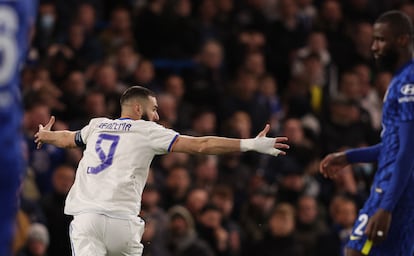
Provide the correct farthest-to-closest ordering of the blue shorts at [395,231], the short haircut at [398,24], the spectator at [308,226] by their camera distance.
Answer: the spectator at [308,226]
the short haircut at [398,24]
the blue shorts at [395,231]

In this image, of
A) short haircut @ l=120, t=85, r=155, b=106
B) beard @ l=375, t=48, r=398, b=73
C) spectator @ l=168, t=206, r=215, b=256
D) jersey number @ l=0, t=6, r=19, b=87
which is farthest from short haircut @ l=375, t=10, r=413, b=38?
spectator @ l=168, t=206, r=215, b=256

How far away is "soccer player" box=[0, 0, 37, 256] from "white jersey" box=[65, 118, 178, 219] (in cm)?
233

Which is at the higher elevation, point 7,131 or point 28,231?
point 7,131

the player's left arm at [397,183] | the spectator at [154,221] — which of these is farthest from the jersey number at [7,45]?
the spectator at [154,221]

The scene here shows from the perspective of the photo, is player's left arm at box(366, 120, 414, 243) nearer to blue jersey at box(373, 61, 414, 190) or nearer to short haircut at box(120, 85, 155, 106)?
blue jersey at box(373, 61, 414, 190)

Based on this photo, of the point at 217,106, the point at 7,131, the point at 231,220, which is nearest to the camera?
the point at 7,131

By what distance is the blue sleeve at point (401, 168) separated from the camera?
671cm

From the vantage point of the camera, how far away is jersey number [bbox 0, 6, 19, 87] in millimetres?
5086

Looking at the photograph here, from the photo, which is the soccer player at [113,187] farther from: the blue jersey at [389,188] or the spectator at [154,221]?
the spectator at [154,221]

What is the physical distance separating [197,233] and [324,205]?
2.32 m

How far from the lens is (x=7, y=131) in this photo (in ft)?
17.1

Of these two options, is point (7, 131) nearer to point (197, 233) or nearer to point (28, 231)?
point (28, 231)

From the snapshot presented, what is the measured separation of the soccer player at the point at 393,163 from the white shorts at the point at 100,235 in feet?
5.46

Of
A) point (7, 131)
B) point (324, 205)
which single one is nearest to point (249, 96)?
point (324, 205)
